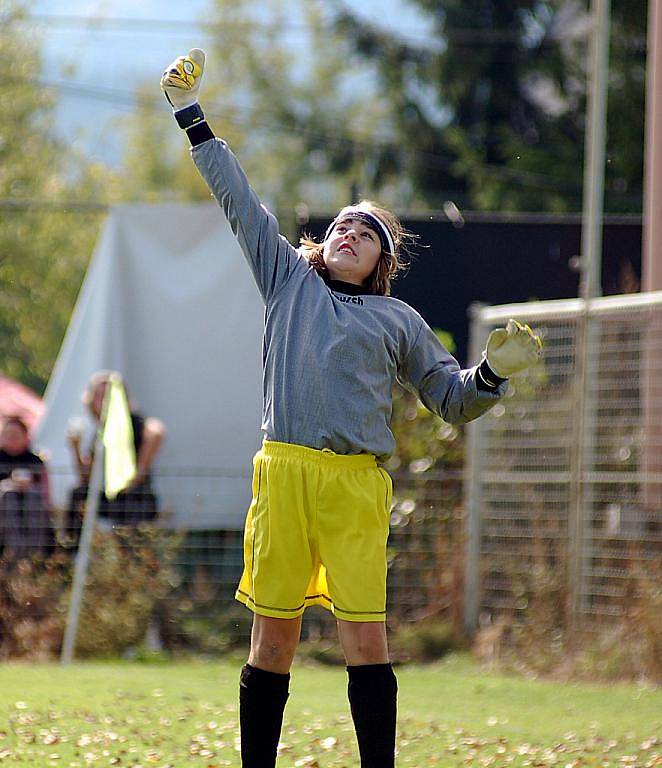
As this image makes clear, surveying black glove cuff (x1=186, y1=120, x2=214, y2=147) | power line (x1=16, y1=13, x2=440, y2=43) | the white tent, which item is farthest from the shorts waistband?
power line (x1=16, y1=13, x2=440, y2=43)

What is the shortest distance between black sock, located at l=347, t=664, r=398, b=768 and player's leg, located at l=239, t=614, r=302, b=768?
0.23 meters

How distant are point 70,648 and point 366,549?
A: 5478 mm

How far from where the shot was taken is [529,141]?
26891mm

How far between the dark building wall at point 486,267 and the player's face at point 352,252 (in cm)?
649

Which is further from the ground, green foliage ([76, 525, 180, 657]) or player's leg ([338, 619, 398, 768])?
green foliage ([76, 525, 180, 657])

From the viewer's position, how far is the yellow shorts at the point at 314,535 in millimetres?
4672

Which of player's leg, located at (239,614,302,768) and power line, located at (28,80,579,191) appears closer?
player's leg, located at (239,614,302,768)

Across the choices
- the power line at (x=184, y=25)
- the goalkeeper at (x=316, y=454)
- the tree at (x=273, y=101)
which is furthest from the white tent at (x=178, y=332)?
the tree at (x=273, y=101)

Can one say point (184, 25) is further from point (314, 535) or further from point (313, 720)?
point (314, 535)

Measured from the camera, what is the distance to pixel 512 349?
4.73 metres

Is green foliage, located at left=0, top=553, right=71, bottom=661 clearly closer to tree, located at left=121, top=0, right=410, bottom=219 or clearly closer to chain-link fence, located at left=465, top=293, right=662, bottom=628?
chain-link fence, located at left=465, top=293, right=662, bottom=628

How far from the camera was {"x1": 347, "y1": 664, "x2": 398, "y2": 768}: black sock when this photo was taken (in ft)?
15.1

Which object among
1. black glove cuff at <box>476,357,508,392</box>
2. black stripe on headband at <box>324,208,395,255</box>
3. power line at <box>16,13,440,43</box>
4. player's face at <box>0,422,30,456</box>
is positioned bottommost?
black glove cuff at <box>476,357,508,392</box>

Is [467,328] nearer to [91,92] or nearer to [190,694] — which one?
[190,694]
